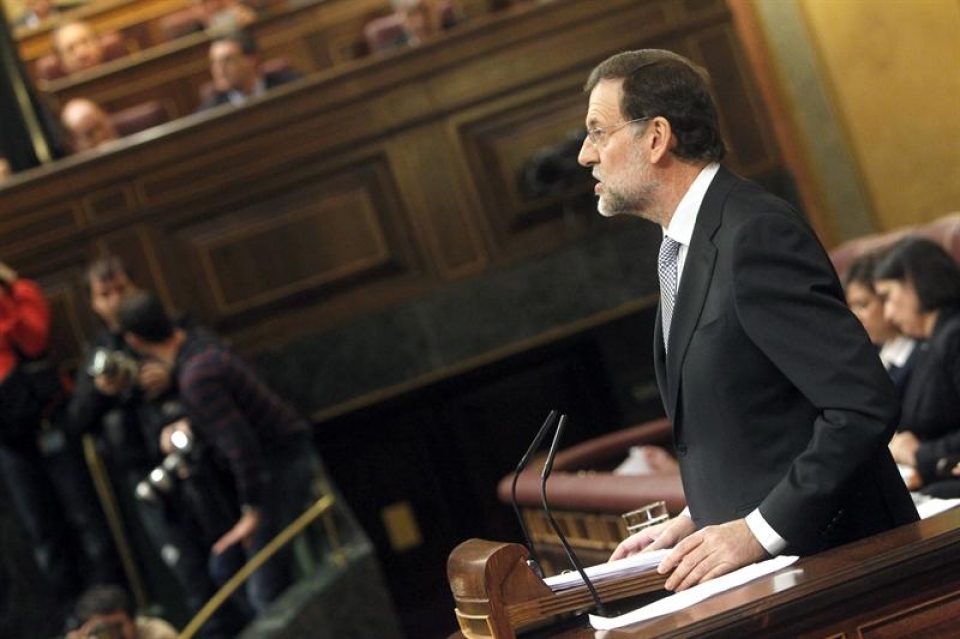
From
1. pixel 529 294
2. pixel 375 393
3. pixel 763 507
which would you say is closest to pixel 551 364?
pixel 529 294

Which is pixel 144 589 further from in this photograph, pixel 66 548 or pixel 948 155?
pixel 948 155

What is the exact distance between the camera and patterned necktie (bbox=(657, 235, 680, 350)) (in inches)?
69.7

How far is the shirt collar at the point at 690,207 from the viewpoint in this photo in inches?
68.0

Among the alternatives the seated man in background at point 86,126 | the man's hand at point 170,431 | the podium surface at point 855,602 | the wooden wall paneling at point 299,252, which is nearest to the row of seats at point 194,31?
the wooden wall paneling at point 299,252

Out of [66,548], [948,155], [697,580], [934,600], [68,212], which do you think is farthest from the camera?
[948,155]

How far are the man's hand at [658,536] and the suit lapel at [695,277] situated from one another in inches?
7.1

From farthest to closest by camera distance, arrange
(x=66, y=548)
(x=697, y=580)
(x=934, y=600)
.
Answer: (x=66, y=548), (x=697, y=580), (x=934, y=600)

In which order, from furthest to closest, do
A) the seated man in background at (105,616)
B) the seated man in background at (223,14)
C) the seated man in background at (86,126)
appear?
the seated man in background at (223,14) → the seated man in background at (86,126) → the seated man in background at (105,616)

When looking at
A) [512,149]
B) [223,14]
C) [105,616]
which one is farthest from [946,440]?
[223,14]

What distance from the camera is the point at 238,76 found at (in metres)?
5.56

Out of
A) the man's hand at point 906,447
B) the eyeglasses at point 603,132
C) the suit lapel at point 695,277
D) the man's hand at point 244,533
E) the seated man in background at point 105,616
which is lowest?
the man's hand at point 906,447

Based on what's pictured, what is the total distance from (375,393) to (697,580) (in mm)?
3846

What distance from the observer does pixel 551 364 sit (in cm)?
551

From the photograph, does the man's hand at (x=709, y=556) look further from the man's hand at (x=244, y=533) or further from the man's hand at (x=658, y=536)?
the man's hand at (x=244, y=533)
